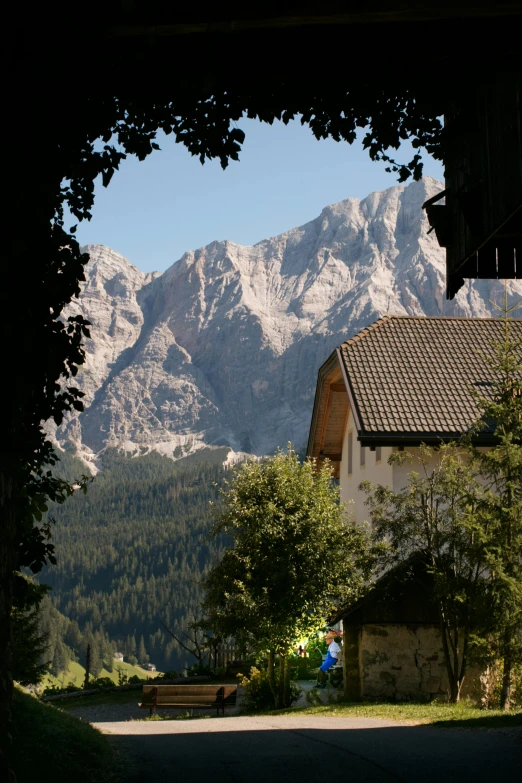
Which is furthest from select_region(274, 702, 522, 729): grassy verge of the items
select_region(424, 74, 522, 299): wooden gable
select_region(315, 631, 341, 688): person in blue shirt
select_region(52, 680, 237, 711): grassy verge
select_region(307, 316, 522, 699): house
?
select_region(52, 680, 237, 711): grassy verge

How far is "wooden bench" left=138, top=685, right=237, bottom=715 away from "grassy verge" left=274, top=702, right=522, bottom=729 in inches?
82.6

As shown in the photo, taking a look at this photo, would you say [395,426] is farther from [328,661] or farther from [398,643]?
[328,661]

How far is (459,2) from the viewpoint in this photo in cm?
551

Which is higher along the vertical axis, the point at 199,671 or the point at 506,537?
the point at 506,537

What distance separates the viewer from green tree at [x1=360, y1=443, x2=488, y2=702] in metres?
15.9

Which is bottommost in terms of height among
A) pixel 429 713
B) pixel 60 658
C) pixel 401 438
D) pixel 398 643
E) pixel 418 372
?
pixel 60 658

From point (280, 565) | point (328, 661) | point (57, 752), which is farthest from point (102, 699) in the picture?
point (57, 752)

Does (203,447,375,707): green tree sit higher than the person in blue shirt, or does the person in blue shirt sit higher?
(203,447,375,707): green tree

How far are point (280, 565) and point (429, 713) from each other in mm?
5051

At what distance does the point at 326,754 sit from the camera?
9.54 meters

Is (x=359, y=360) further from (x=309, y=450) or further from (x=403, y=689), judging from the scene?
(x=403, y=689)

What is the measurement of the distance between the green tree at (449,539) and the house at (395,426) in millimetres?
705

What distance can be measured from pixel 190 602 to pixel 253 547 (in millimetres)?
163983

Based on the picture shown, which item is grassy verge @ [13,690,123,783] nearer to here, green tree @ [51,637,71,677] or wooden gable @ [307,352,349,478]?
wooden gable @ [307,352,349,478]
